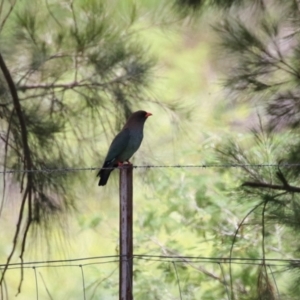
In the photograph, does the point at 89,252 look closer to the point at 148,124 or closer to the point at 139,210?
the point at 139,210

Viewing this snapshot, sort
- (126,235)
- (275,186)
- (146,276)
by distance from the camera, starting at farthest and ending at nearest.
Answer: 1. (146,276)
2. (275,186)
3. (126,235)

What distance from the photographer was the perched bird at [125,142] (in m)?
2.11

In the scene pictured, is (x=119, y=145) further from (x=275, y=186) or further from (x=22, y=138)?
(x=275, y=186)

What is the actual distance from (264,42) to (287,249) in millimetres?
1197

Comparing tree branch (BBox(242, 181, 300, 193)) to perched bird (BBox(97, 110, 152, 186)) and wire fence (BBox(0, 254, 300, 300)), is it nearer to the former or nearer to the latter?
perched bird (BBox(97, 110, 152, 186))

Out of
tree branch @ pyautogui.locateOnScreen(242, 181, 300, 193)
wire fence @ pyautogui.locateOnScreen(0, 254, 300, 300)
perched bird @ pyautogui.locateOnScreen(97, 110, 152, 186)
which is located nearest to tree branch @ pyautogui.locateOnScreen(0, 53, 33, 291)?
perched bird @ pyautogui.locateOnScreen(97, 110, 152, 186)

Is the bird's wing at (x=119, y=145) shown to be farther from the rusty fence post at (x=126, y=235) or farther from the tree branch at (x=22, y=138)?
the rusty fence post at (x=126, y=235)

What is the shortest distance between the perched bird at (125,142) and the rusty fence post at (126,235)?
67 cm

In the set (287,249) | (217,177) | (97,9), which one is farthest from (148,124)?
(217,177)

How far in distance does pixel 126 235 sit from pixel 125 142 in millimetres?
717

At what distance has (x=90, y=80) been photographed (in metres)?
2.34

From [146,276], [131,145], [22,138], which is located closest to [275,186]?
[131,145]

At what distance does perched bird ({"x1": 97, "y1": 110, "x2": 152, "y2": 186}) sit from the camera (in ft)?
6.91

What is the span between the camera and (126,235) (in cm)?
141
